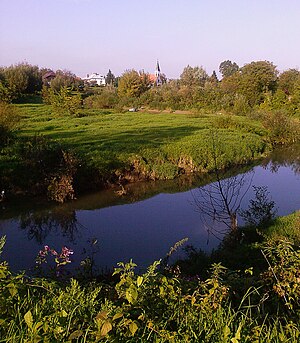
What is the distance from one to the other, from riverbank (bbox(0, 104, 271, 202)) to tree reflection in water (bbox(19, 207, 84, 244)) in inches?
46.9

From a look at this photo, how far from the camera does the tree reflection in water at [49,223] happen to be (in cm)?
1066

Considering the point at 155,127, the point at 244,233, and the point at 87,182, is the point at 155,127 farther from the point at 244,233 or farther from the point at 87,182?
the point at 244,233

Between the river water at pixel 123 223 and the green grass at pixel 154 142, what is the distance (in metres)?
1.40

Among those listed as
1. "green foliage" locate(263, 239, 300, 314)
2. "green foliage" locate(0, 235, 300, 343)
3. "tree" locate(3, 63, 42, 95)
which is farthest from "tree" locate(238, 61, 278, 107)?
"green foliage" locate(0, 235, 300, 343)

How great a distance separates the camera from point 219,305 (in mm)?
2705

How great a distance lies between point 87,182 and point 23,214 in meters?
3.15

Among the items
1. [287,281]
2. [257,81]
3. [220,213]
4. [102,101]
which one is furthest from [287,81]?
[287,281]

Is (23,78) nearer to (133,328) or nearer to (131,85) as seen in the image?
(131,85)

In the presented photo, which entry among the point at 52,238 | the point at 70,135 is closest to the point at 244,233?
the point at 52,238

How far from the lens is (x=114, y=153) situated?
1639 centimetres

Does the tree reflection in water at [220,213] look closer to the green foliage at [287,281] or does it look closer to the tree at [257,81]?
the green foliage at [287,281]

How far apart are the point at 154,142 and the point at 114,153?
3.57 metres

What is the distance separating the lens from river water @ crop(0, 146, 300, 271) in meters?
9.29

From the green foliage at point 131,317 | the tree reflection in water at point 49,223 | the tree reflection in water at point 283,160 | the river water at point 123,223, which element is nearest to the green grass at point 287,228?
the river water at point 123,223
